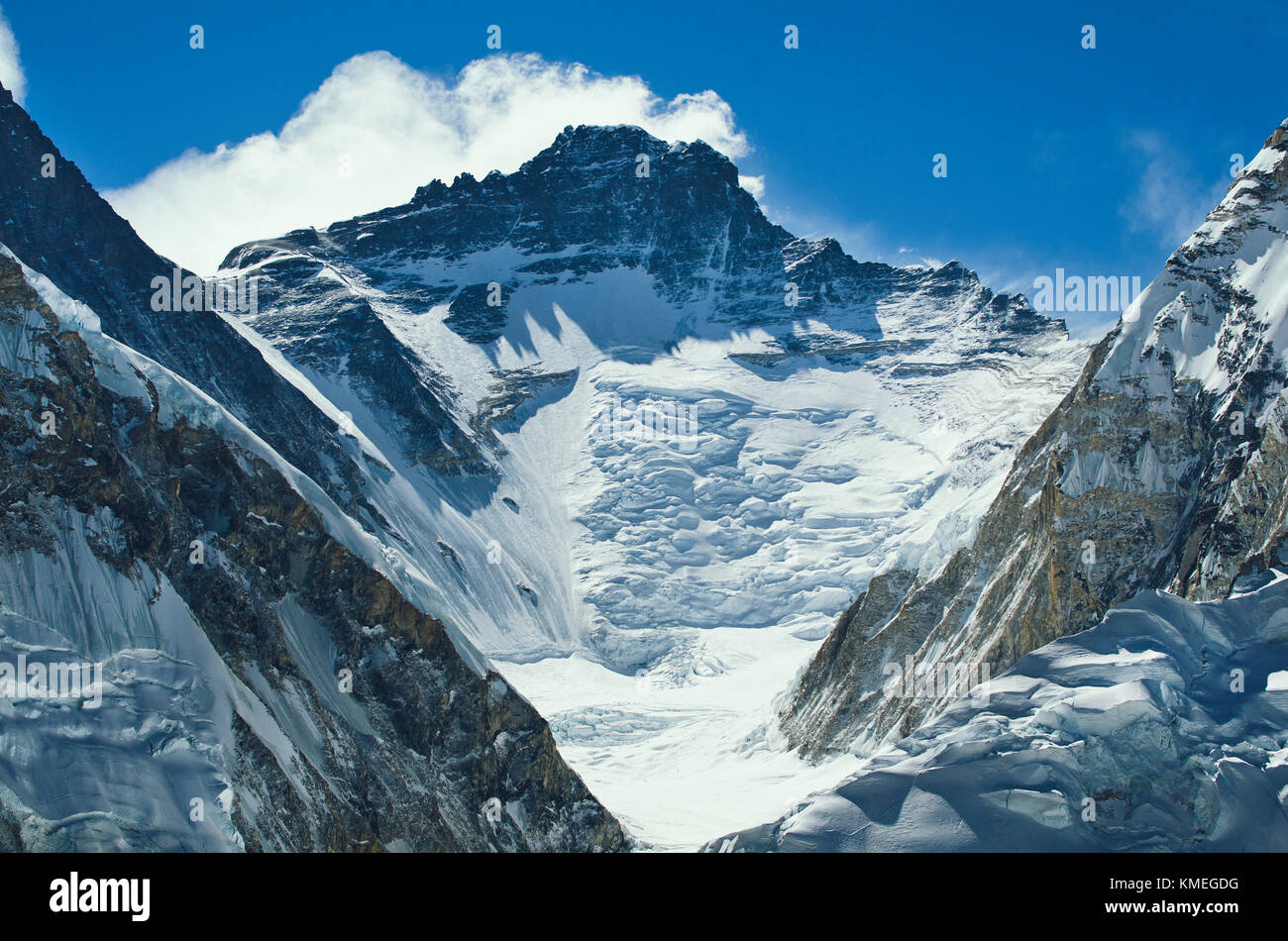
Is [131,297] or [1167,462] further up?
[131,297]

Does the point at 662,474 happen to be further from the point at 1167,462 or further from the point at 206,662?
the point at 206,662

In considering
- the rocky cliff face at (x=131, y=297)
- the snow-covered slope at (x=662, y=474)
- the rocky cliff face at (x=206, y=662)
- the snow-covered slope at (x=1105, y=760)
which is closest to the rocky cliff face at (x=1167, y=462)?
the snow-covered slope at (x=1105, y=760)

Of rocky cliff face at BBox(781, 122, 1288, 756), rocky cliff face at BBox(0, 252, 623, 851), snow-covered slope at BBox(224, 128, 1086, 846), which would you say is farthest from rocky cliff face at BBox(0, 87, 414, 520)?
rocky cliff face at BBox(781, 122, 1288, 756)

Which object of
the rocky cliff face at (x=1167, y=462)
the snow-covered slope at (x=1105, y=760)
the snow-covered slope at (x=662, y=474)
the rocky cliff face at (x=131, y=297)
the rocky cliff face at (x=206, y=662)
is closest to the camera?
the rocky cliff face at (x=206, y=662)

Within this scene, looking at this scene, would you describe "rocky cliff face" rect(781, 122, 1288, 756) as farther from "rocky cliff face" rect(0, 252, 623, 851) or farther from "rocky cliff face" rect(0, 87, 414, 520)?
"rocky cliff face" rect(0, 87, 414, 520)

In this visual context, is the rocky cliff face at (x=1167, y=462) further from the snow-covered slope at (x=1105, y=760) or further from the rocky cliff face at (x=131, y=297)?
the rocky cliff face at (x=131, y=297)

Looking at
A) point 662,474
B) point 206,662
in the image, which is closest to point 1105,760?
point 206,662
